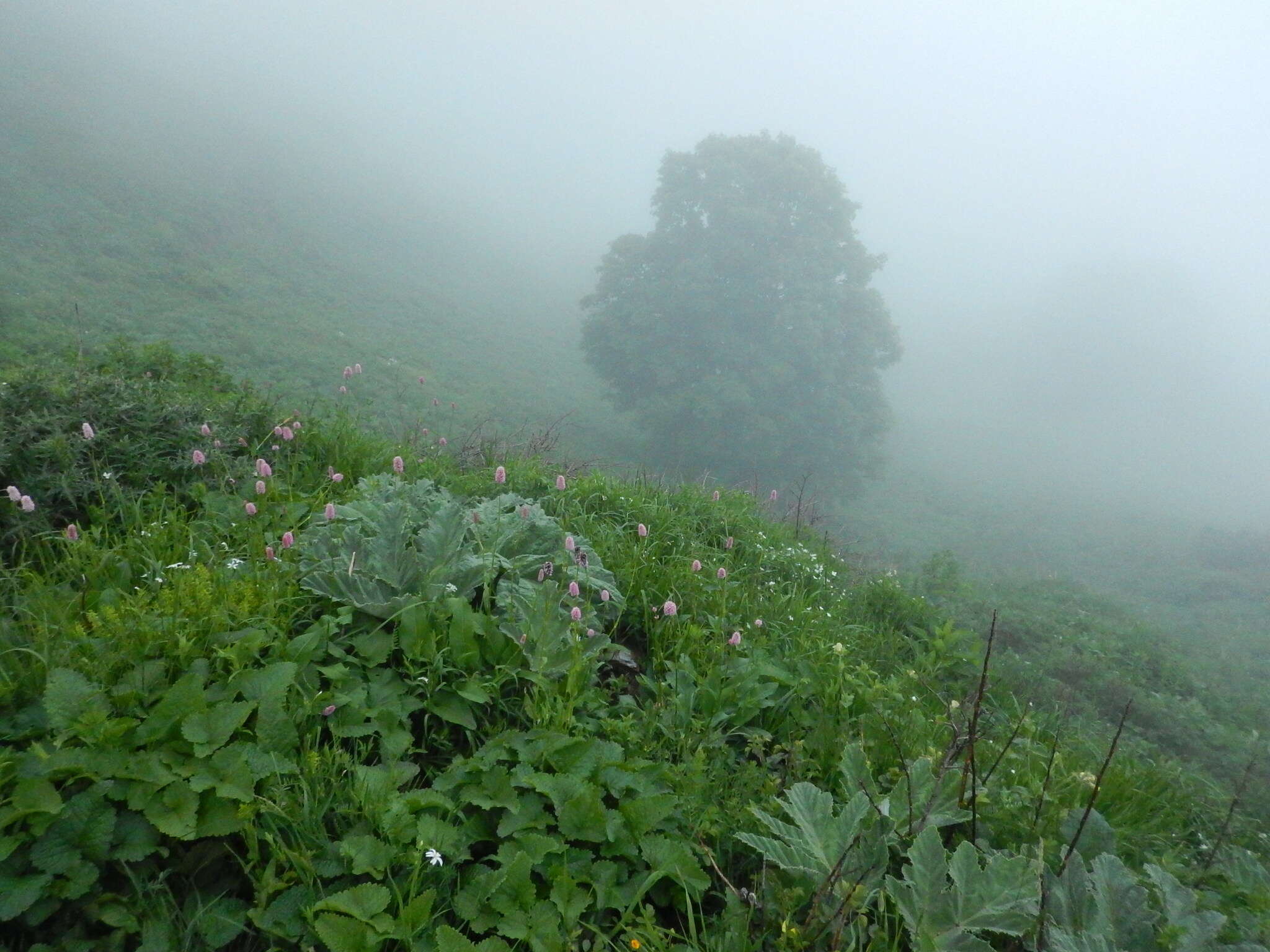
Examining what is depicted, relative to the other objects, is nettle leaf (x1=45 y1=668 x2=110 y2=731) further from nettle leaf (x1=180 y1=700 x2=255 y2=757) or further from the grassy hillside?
the grassy hillside

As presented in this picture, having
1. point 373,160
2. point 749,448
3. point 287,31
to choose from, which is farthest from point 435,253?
point 287,31

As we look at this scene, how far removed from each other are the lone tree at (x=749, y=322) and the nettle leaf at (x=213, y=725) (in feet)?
62.3

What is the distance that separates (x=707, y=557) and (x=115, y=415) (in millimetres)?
3362

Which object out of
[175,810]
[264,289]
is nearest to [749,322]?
[264,289]

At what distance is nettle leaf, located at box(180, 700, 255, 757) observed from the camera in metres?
1.74

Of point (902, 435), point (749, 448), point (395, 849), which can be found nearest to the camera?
point (395, 849)

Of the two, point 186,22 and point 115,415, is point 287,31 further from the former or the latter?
point 115,415

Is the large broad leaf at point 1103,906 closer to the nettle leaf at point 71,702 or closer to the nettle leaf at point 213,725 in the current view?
the nettle leaf at point 213,725

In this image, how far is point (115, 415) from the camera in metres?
3.56

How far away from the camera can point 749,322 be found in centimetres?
2220

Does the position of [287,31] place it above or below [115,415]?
above

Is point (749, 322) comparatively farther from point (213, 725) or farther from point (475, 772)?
point (213, 725)

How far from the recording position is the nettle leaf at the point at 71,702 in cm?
170

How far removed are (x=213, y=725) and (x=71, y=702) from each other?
1.14 feet
